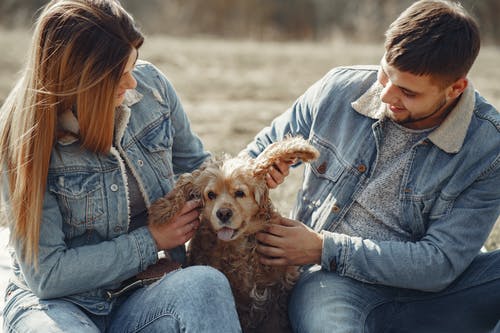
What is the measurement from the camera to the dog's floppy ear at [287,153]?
3.02 meters

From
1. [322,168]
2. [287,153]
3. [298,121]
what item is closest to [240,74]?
[298,121]

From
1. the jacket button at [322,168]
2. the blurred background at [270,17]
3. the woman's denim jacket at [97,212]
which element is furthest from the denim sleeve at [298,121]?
the blurred background at [270,17]

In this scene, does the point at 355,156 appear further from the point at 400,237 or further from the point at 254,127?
the point at 254,127

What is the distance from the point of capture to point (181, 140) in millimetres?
3479

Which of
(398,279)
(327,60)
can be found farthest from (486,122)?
(327,60)

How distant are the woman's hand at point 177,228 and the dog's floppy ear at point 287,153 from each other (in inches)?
15.0

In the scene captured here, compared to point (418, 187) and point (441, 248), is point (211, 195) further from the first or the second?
A: point (441, 248)

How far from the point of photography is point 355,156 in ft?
10.7

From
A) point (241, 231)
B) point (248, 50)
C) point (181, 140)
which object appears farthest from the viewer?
point (248, 50)

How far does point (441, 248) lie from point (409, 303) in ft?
1.15

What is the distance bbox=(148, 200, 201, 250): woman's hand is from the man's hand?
1.28ft

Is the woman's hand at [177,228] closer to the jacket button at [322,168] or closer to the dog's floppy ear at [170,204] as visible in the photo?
the dog's floppy ear at [170,204]

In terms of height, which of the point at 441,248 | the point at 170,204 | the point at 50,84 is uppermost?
the point at 50,84

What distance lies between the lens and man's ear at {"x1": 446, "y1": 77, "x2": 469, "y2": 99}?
2957 millimetres
